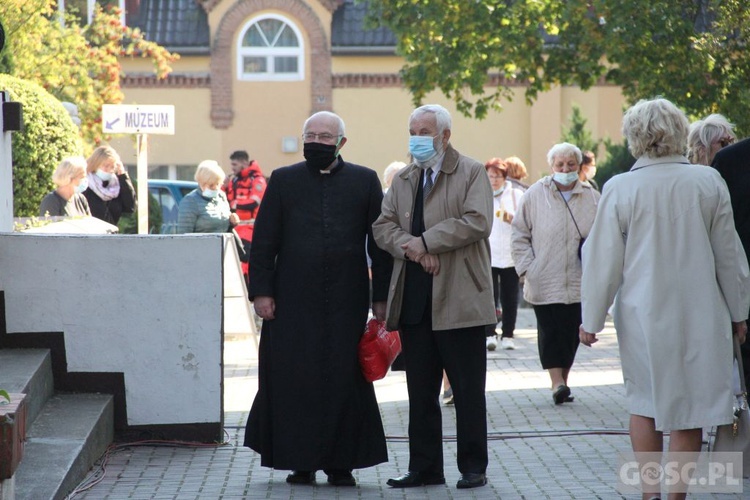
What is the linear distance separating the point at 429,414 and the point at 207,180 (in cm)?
781

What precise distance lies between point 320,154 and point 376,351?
1.07 metres

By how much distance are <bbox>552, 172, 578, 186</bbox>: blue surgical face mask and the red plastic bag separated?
10.9 ft

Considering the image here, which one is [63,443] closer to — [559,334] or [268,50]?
[559,334]

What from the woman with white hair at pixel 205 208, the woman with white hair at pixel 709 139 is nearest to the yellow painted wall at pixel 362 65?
the woman with white hair at pixel 205 208

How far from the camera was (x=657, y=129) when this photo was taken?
5.89 meters

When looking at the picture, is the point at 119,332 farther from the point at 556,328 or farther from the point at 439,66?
the point at 439,66

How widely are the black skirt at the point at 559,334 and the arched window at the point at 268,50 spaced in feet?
82.0

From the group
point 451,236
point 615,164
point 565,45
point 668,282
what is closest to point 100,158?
point 565,45

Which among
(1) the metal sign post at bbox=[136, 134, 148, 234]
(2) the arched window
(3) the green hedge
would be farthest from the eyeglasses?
(2) the arched window

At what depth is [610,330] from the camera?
654 inches

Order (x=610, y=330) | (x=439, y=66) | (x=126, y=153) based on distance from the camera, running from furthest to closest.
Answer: (x=126, y=153)
(x=439, y=66)
(x=610, y=330)

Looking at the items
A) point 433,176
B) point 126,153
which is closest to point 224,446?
point 433,176

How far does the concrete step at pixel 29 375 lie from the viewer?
6.99 m

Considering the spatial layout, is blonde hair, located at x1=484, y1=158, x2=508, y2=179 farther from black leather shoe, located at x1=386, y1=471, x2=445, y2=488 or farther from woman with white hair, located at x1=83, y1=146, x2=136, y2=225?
black leather shoe, located at x1=386, y1=471, x2=445, y2=488
